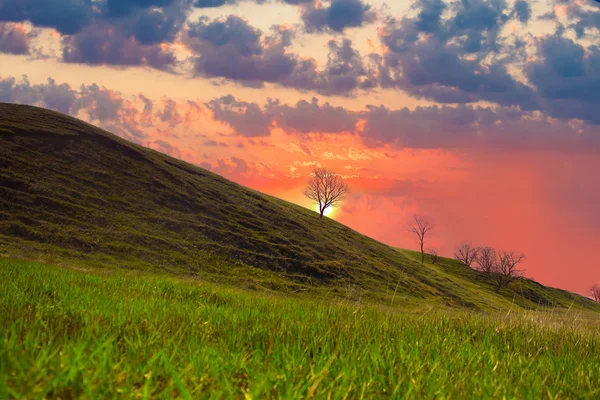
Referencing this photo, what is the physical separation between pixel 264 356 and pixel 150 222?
5482 centimetres

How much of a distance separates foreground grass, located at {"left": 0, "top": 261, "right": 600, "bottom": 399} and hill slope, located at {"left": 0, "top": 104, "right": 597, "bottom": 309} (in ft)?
112

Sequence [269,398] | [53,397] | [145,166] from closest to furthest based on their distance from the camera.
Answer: [53,397] < [269,398] < [145,166]

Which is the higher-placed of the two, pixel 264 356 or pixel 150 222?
pixel 264 356

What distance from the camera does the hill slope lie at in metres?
46.9

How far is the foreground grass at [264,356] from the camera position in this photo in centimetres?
249

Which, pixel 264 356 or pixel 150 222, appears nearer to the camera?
pixel 264 356

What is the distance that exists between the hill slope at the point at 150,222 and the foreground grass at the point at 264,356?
34251 mm

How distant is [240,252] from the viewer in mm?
57906

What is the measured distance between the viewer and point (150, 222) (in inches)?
2190

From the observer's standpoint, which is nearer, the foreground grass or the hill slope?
the foreground grass

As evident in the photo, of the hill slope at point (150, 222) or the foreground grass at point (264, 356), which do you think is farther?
the hill slope at point (150, 222)

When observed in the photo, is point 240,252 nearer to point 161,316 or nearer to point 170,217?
point 170,217

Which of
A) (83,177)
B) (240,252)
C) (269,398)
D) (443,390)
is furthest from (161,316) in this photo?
(83,177)

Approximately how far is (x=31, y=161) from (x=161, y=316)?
60.3 meters
